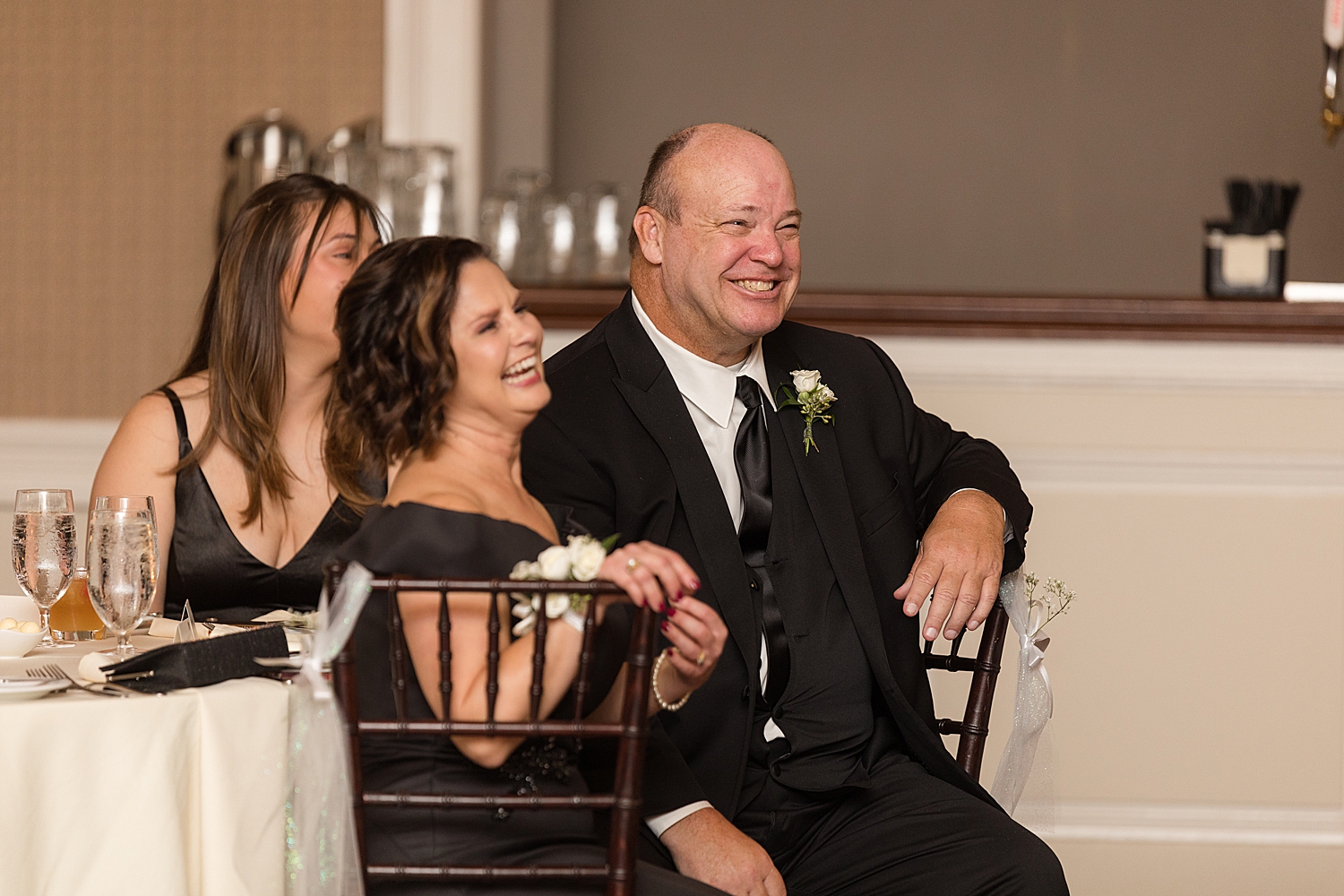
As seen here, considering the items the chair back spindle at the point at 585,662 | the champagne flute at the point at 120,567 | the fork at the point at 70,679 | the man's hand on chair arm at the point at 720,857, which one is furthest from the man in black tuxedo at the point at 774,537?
the fork at the point at 70,679

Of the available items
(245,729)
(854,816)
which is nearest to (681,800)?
(854,816)

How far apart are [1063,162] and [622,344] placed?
15.1ft

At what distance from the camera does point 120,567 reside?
5.53ft

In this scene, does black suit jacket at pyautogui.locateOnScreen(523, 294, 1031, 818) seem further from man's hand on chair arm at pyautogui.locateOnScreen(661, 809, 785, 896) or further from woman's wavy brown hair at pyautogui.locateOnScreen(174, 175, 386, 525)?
woman's wavy brown hair at pyautogui.locateOnScreen(174, 175, 386, 525)

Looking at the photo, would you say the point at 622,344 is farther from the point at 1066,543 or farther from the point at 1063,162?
the point at 1063,162

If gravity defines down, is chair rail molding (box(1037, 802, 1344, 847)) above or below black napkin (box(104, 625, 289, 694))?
below

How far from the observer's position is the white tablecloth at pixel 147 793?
56.3 inches

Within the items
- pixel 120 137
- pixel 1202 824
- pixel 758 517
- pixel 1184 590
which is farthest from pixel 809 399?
pixel 120 137

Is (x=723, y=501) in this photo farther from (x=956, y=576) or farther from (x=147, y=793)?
(x=147, y=793)

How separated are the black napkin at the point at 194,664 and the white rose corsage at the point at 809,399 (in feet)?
3.25

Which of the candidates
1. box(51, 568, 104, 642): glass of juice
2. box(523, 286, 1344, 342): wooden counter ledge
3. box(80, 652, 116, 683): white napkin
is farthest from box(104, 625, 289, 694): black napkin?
box(523, 286, 1344, 342): wooden counter ledge

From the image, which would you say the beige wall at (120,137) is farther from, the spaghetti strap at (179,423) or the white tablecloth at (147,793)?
the white tablecloth at (147,793)

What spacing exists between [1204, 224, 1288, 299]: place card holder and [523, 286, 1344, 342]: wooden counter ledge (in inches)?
6.1

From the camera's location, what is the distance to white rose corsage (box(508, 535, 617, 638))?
4.64 ft
